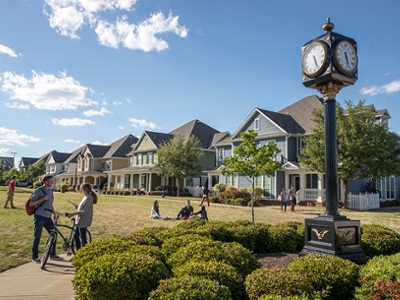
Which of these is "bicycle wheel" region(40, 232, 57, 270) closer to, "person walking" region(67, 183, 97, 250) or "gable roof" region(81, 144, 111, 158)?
"person walking" region(67, 183, 97, 250)

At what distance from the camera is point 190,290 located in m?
3.32

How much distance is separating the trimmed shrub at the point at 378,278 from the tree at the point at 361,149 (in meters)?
20.8

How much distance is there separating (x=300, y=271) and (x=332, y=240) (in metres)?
2.01

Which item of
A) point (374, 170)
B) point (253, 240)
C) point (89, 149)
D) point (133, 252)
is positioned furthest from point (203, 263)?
point (89, 149)

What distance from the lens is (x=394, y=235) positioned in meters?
7.01

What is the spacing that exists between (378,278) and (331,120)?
133 inches

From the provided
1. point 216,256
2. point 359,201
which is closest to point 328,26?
point 216,256

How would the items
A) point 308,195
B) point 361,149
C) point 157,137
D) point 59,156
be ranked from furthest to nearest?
→ point 59,156
point 157,137
point 308,195
point 361,149

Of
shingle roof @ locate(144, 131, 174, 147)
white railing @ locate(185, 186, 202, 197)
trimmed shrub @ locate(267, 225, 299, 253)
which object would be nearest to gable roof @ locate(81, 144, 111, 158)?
shingle roof @ locate(144, 131, 174, 147)

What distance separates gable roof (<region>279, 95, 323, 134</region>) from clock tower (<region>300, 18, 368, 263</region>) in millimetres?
24695

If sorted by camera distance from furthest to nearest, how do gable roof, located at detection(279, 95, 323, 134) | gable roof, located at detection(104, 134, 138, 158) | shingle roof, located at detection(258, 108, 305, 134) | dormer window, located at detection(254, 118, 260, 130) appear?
1. gable roof, located at detection(104, 134, 138, 158)
2. dormer window, located at detection(254, 118, 260, 130)
3. gable roof, located at detection(279, 95, 323, 134)
4. shingle roof, located at detection(258, 108, 305, 134)

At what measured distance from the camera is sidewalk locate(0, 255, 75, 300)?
4.98m

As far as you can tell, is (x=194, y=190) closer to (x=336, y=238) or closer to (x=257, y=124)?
(x=257, y=124)

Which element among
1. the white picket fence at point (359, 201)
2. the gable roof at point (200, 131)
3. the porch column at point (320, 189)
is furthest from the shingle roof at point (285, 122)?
the gable roof at point (200, 131)
